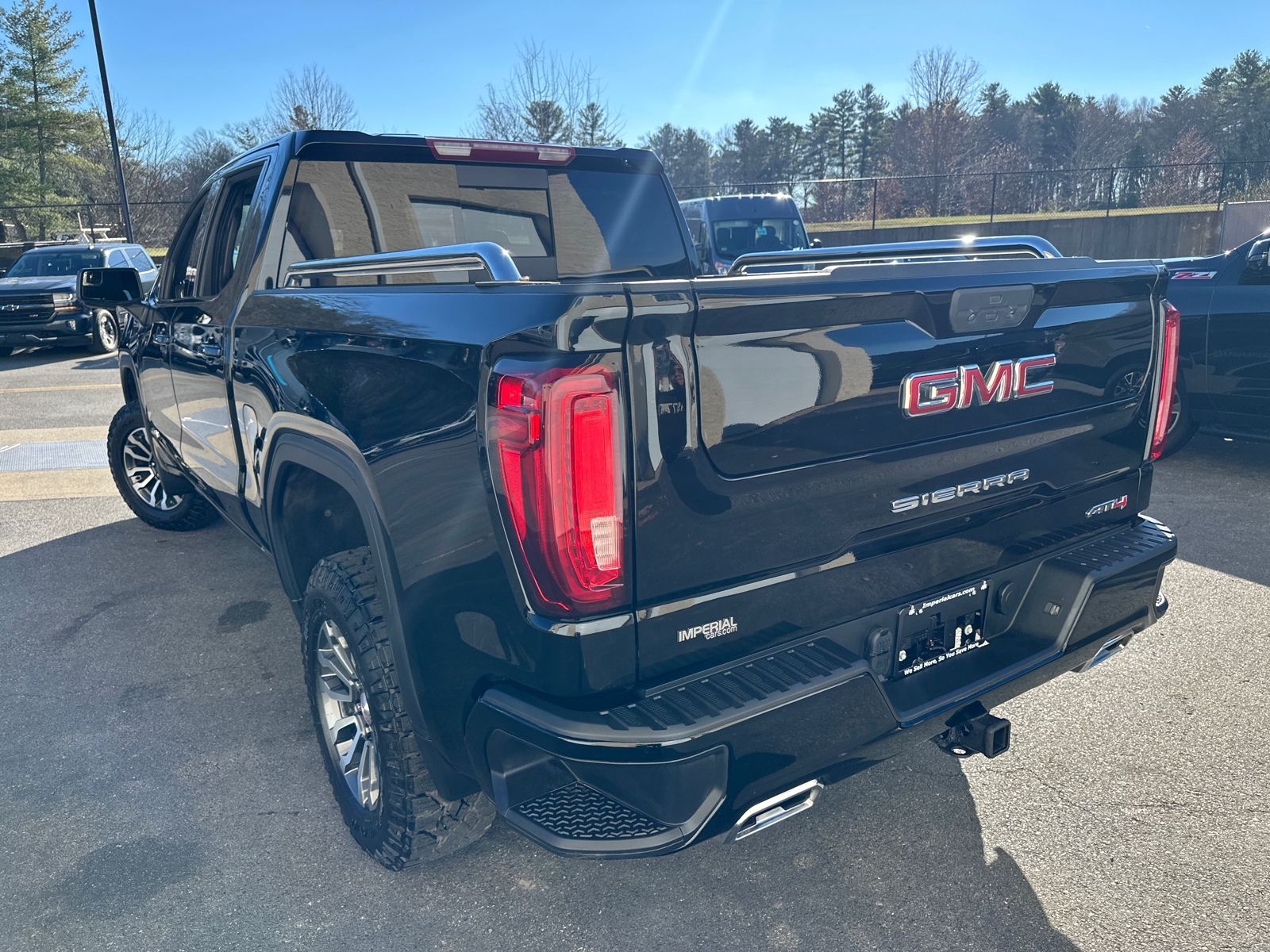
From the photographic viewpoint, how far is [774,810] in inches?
77.1

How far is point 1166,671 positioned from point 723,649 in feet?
8.29

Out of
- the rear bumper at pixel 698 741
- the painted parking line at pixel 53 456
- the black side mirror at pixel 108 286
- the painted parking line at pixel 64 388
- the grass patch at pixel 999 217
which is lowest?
the painted parking line at pixel 53 456

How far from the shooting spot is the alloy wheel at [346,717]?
8.54 ft

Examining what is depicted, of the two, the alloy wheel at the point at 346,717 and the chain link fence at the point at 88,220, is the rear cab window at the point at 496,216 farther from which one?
the chain link fence at the point at 88,220

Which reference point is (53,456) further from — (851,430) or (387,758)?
(851,430)

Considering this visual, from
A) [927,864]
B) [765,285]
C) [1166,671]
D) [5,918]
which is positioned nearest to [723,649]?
[765,285]

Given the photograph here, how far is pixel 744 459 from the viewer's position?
188 cm

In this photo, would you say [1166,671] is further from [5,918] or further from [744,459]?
[5,918]

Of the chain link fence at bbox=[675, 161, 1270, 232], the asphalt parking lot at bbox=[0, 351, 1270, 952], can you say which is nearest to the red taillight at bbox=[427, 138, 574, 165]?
the asphalt parking lot at bbox=[0, 351, 1270, 952]

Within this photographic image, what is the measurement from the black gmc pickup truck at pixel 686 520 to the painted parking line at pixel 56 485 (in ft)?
15.1

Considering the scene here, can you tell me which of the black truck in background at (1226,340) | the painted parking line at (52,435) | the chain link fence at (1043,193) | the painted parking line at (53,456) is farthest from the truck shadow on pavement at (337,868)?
the chain link fence at (1043,193)

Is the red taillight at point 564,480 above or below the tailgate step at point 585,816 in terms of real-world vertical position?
above

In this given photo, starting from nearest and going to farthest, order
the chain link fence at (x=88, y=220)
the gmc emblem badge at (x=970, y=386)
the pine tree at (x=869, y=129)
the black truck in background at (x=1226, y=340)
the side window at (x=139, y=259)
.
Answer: the gmc emblem badge at (x=970, y=386)
the black truck in background at (x=1226, y=340)
the side window at (x=139, y=259)
the chain link fence at (x=88, y=220)
the pine tree at (x=869, y=129)

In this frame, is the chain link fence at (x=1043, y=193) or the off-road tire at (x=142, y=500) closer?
the off-road tire at (x=142, y=500)
